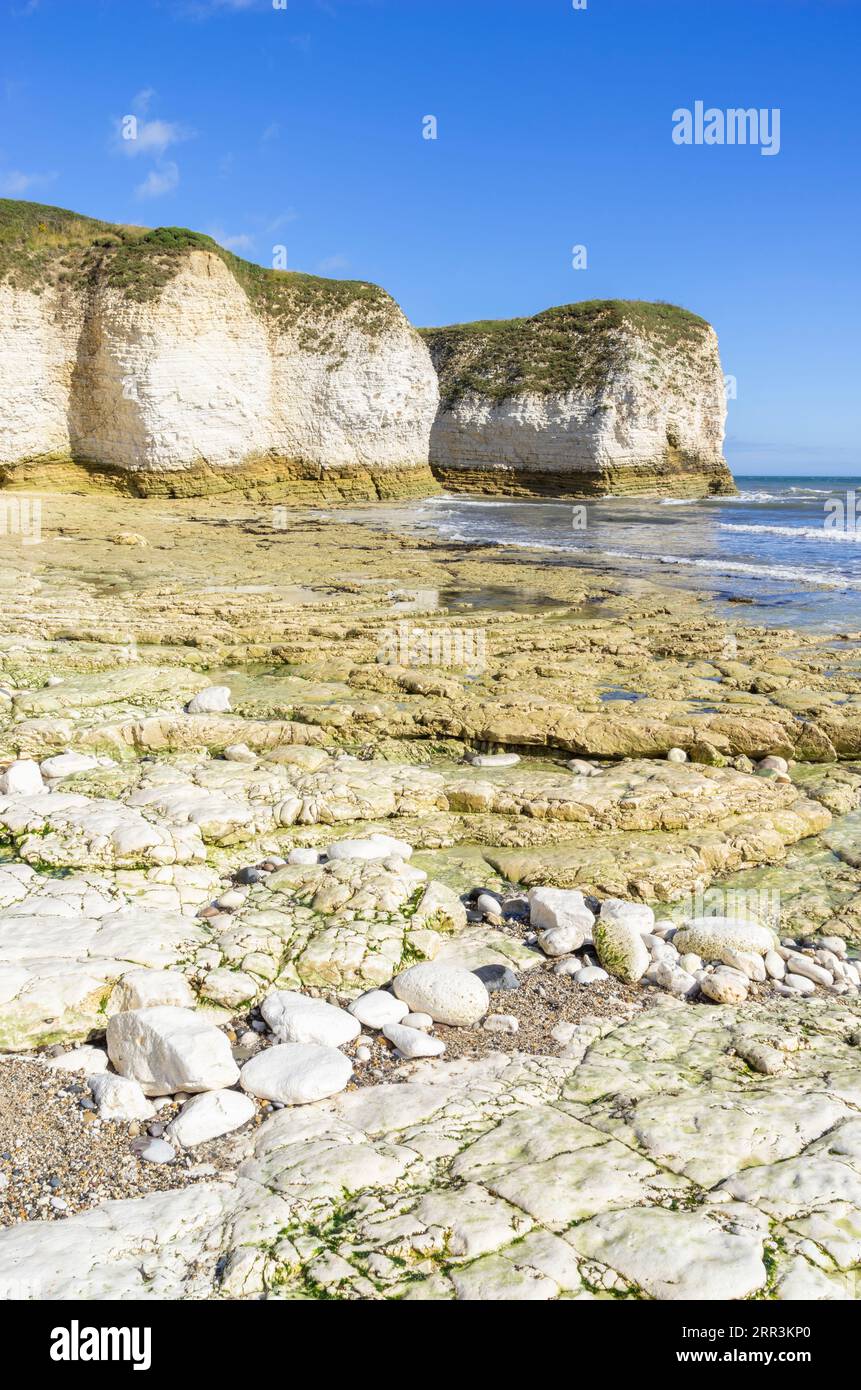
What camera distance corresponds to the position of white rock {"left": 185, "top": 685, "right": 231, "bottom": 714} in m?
9.28

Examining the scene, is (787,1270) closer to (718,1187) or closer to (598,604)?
(718,1187)

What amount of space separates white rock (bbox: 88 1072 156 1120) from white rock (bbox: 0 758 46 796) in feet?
11.7

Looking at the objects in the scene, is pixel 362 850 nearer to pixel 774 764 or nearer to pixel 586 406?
pixel 774 764

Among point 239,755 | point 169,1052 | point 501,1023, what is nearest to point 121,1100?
point 169,1052

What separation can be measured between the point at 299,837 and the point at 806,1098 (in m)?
4.01

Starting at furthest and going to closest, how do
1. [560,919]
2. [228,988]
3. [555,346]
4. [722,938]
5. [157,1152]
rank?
[555,346] → [560,919] → [722,938] → [228,988] → [157,1152]

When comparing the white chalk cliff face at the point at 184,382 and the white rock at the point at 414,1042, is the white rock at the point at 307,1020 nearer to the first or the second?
the white rock at the point at 414,1042

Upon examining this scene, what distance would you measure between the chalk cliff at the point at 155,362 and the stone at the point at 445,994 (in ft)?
115

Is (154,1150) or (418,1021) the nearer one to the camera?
(154,1150)

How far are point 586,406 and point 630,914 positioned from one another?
5740cm

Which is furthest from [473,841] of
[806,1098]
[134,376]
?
[134,376]

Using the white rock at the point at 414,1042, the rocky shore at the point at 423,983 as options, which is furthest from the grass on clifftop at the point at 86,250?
the white rock at the point at 414,1042

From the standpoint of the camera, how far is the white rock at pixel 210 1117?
3.58m

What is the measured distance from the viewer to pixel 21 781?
275 inches
